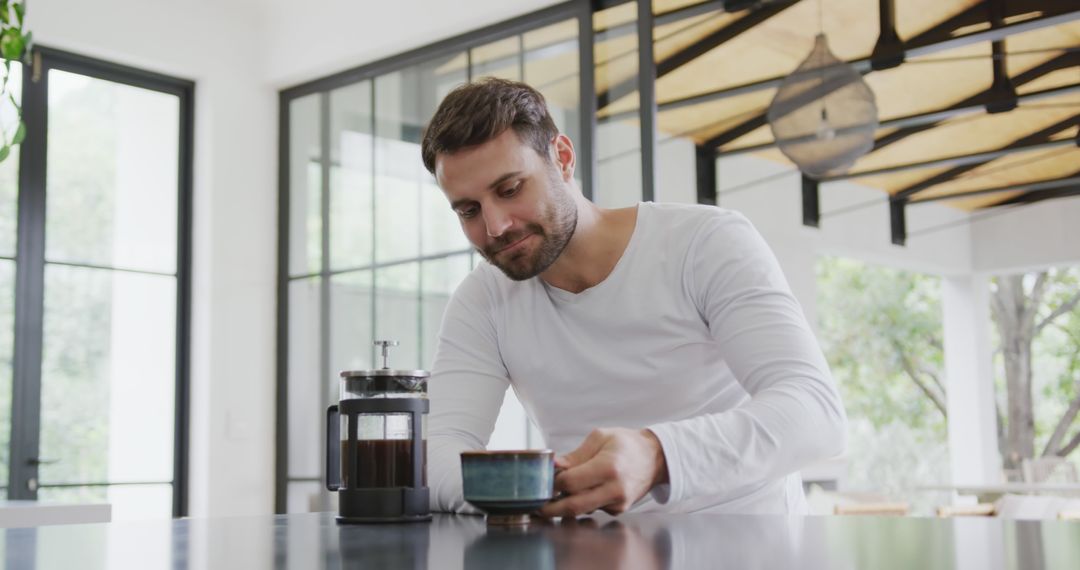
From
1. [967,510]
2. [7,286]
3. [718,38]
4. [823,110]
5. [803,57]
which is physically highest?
[803,57]

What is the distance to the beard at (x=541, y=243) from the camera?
152cm

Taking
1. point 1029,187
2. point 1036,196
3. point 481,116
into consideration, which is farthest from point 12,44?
point 1036,196

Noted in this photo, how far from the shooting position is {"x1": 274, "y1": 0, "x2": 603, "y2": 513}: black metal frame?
154 inches

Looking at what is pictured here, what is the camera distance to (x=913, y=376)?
13750 millimetres

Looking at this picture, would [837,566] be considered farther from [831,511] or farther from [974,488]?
[974,488]

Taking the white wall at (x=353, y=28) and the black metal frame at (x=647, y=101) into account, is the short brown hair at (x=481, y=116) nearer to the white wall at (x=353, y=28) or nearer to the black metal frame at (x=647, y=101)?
the black metal frame at (x=647, y=101)

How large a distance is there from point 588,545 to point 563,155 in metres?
0.86

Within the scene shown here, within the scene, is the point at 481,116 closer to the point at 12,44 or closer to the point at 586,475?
the point at 586,475

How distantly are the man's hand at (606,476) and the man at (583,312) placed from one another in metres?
0.25

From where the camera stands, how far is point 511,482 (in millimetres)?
1037

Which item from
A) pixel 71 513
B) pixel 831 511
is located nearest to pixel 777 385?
pixel 71 513

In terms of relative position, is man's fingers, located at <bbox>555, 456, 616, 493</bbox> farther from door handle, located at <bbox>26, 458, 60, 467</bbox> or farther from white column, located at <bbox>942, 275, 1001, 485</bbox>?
white column, located at <bbox>942, 275, 1001, 485</bbox>

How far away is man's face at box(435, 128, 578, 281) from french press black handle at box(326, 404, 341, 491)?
1.17 ft

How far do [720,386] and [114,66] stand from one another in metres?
3.87
